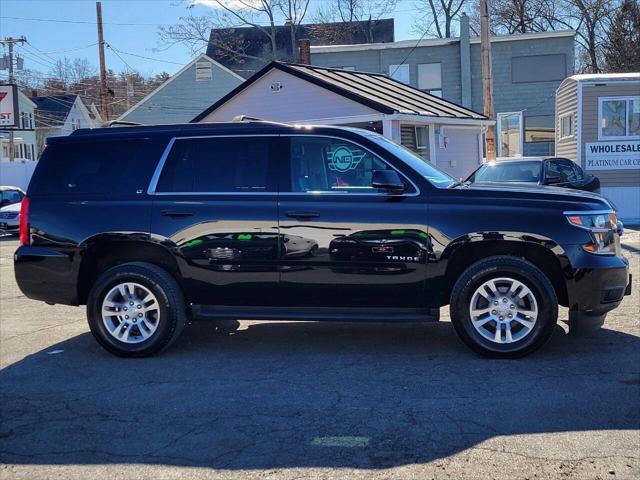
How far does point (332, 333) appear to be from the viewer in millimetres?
7020

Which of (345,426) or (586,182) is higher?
(586,182)

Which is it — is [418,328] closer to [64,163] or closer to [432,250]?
[432,250]

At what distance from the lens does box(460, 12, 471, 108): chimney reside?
103 ft

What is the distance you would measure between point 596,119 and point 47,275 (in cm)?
1556

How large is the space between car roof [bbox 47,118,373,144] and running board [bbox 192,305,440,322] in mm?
1555

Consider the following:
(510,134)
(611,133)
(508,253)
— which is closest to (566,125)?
(611,133)

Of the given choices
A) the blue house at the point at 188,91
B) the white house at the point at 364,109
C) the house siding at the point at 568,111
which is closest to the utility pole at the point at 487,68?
the white house at the point at 364,109

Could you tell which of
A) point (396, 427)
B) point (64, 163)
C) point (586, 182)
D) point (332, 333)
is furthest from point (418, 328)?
point (586, 182)

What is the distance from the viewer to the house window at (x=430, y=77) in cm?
3228

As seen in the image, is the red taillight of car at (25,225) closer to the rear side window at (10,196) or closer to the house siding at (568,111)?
the house siding at (568,111)

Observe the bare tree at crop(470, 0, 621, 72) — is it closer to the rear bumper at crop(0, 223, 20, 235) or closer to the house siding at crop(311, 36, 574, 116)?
the house siding at crop(311, 36, 574, 116)

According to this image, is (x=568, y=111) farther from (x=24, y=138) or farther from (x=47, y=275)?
(x=24, y=138)

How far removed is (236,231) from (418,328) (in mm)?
2257

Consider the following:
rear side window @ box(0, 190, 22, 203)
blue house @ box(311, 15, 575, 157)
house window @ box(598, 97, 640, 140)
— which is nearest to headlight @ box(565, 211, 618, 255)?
house window @ box(598, 97, 640, 140)
